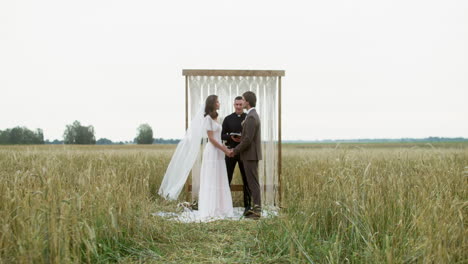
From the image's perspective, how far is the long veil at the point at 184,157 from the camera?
7297mm

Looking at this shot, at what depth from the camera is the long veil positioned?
23.9ft

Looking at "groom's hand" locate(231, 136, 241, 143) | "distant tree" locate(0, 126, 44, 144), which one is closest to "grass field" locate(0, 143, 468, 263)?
"groom's hand" locate(231, 136, 241, 143)

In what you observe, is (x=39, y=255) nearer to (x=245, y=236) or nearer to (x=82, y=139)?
(x=245, y=236)

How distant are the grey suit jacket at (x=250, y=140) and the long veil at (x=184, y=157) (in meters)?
0.96

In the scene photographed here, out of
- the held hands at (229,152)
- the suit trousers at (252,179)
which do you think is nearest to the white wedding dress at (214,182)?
the held hands at (229,152)

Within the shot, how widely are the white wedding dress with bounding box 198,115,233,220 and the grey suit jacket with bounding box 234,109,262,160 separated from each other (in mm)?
466

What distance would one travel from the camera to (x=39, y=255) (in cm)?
324

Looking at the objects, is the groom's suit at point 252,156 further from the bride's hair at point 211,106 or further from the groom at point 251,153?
the bride's hair at point 211,106

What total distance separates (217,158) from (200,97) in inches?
52.3

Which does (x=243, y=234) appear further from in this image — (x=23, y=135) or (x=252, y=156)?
(x=23, y=135)

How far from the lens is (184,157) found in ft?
24.4

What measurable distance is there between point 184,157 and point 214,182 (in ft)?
2.82

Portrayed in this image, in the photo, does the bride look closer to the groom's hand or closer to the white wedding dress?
the white wedding dress

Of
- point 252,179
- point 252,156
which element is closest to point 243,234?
point 252,179
